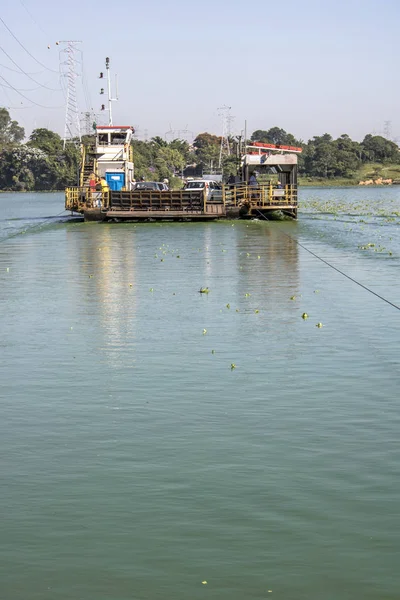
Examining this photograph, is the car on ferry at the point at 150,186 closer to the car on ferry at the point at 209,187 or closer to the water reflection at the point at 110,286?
the car on ferry at the point at 209,187

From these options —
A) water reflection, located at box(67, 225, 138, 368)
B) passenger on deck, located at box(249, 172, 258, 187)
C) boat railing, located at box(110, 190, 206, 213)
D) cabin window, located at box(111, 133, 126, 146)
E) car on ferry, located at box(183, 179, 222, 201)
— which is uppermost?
cabin window, located at box(111, 133, 126, 146)

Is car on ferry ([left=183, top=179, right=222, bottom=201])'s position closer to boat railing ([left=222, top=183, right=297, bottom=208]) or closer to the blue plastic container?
boat railing ([left=222, top=183, right=297, bottom=208])

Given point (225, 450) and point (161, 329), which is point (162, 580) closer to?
point (225, 450)

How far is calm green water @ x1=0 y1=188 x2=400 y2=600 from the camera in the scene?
728 cm

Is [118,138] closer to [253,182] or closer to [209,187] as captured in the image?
[209,187]

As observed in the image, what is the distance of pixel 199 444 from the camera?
10281 mm

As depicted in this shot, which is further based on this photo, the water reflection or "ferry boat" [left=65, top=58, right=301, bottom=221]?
"ferry boat" [left=65, top=58, right=301, bottom=221]

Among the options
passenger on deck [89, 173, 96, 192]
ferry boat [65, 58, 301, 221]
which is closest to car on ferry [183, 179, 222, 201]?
ferry boat [65, 58, 301, 221]

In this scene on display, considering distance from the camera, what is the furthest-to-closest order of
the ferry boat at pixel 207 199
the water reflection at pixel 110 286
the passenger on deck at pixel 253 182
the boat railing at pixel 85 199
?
the boat railing at pixel 85 199, the passenger on deck at pixel 253 182, the ferry boat at pixel 207 199, the water reflection at pixel 110 286

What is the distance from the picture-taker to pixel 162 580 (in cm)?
710

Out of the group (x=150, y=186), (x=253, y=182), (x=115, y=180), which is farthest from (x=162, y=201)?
(x=115, y=180)

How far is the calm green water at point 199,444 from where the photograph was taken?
287 inches

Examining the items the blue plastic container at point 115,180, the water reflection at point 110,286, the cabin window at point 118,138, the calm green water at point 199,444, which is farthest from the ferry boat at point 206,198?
the calm green water at point 199,444

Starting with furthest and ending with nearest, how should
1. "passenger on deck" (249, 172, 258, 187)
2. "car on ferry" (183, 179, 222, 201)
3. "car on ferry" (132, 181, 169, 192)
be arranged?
"car on ferry" (132, 181, 169, 192) < "car on ferry" (183, 179, 222, 201) < "passenger on deck" (249, 172, 258, 187)
